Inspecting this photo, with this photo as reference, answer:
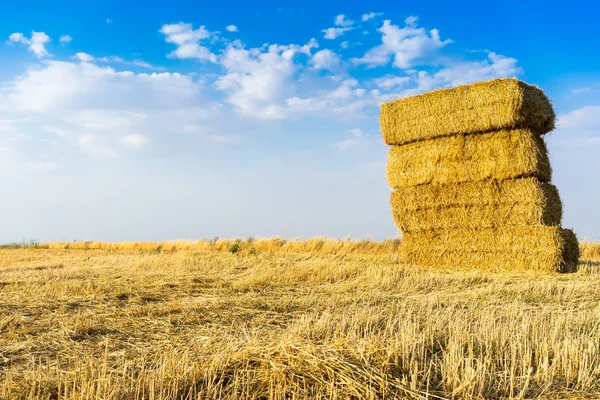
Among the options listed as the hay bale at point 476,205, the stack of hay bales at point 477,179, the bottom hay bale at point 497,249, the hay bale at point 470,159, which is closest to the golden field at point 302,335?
the bottom hay bale at point 497,249

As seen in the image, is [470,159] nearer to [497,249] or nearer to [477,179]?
[477,179]

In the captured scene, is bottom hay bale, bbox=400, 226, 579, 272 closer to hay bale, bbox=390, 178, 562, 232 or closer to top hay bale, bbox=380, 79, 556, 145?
hay bale, bbox=390, 178, 562, 232

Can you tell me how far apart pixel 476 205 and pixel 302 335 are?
758 cm

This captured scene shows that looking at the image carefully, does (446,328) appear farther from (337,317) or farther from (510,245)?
(510,245)

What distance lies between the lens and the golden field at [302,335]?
10.5 ft

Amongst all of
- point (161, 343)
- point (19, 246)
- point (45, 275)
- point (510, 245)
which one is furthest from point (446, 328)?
point (19, 246)

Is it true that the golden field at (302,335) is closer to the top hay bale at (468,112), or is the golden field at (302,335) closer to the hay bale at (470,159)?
the hay bale at (470,159)

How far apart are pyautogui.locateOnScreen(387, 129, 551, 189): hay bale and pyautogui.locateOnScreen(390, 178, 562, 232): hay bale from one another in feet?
0.61

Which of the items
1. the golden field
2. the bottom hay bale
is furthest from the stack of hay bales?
the golden field

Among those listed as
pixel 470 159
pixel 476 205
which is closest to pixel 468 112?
pixel 470 159

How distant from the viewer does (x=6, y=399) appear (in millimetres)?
→ 3127

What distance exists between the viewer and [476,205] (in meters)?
Answer: 10.9

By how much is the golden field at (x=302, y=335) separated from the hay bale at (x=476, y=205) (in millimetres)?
1321

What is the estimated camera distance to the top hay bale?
10.2 m
